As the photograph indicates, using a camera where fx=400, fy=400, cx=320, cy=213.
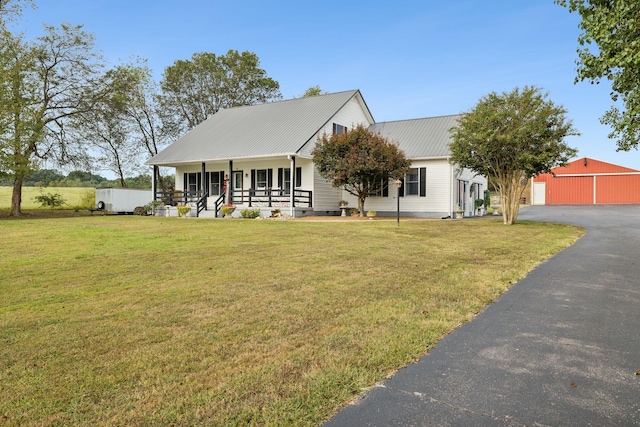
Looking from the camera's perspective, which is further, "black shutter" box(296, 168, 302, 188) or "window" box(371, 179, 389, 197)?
"black shutter" box(296, 168, 302, 188)

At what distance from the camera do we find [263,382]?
2811 mm

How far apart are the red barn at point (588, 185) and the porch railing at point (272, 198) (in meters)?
→ 27.9

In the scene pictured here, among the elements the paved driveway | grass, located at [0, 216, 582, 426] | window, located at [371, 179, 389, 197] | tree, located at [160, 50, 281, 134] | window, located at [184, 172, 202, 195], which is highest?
tree, located at [160, 50, 281, 134]

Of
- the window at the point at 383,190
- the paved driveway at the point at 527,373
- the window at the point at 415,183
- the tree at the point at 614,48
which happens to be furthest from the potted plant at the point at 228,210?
the paved driveway at the point at 527,373

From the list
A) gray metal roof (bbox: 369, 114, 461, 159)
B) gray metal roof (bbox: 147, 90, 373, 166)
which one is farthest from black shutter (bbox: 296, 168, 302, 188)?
gray metal roof (bbox: 369, 114, 461, 159)

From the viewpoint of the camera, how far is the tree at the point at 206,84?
3762 centimetres

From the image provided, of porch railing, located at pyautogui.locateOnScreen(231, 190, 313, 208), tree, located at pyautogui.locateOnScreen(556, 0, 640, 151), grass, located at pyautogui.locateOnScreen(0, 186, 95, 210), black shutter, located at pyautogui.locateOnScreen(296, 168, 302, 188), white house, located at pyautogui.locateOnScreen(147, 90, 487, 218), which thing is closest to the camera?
tree, located at pyautogui.locateOnScreen(556, 0, 640, 151)

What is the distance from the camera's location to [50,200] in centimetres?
2938

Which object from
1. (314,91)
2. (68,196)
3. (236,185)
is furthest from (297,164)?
(314,91)

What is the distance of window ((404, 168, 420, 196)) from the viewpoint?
22438 mm

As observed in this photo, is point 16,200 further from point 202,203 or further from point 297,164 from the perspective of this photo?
point 297,164

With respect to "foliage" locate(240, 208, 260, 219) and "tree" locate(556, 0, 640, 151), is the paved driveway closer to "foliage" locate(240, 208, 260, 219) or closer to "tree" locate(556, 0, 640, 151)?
"tree" locate(556, 0, 640, 151)

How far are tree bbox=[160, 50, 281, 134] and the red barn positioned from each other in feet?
99.6

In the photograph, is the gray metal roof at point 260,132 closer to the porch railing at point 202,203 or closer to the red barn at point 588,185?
the porch railing at point 202,203
